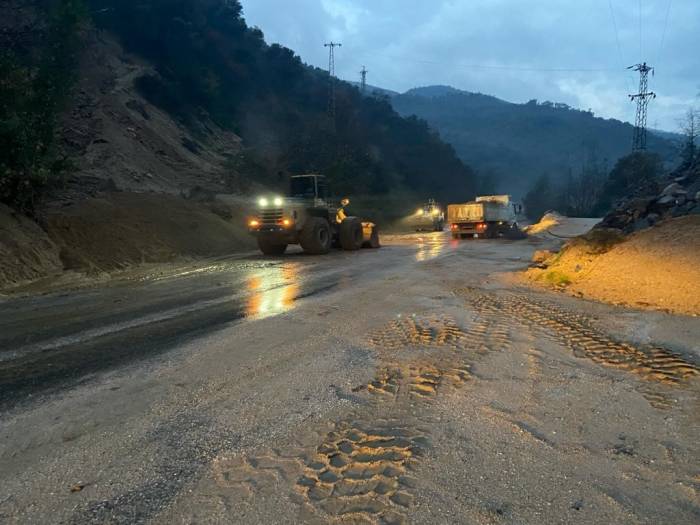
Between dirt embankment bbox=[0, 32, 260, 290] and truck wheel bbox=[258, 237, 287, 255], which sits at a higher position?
dirt embankment bbox=[0, 32, 260, 290]

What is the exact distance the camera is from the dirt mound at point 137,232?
14.0m

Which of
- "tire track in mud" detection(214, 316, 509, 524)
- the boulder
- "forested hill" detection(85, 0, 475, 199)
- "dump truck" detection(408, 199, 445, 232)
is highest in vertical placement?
"forested hill" detection(85, 0, 475, 199)

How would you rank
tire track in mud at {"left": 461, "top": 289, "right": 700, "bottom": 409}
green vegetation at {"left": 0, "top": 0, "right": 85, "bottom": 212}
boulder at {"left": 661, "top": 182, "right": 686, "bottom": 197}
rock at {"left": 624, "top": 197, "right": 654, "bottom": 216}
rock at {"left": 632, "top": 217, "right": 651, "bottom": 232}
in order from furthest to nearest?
rock at {"left": 624, "top": 197, "right": 654, "bottom": 216} < boulder at {"left": 661, "top": 182, "right": 686, "bottom": 197} < rock at {"left": 632, "top": 217, "right": 651, "bottom": 232} < green vegetation at {"left": 0, "top": 0, "right": 85, "bottom": 212} < tire track in mud at {"left": 461, "top": 289, "right": 700, "bottom": 409}

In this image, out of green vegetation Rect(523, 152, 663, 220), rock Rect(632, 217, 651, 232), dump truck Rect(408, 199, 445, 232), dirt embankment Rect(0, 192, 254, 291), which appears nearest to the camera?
dirt embankment Rect(0, 192, 254, 291)

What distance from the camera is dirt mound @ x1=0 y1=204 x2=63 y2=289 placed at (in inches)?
433

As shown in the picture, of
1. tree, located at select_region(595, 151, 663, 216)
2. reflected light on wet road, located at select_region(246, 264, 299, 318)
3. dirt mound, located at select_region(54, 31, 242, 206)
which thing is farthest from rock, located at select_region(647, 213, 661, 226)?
tree, located at select_region(595, 151, 663, 216)

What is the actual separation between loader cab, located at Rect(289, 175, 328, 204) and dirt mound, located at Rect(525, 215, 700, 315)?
9.64 m

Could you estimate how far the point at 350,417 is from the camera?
3758 millimetres

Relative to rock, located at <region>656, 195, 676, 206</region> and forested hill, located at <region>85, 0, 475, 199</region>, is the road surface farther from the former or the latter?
forested hill, located at <region>85, 0, 475, 199</region>

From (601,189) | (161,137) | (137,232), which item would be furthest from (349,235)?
(601,189)

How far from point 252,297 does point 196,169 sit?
26.7m

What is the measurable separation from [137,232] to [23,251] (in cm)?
501

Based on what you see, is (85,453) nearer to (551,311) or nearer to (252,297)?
(252,297)

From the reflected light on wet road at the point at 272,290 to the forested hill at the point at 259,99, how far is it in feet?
68.1
